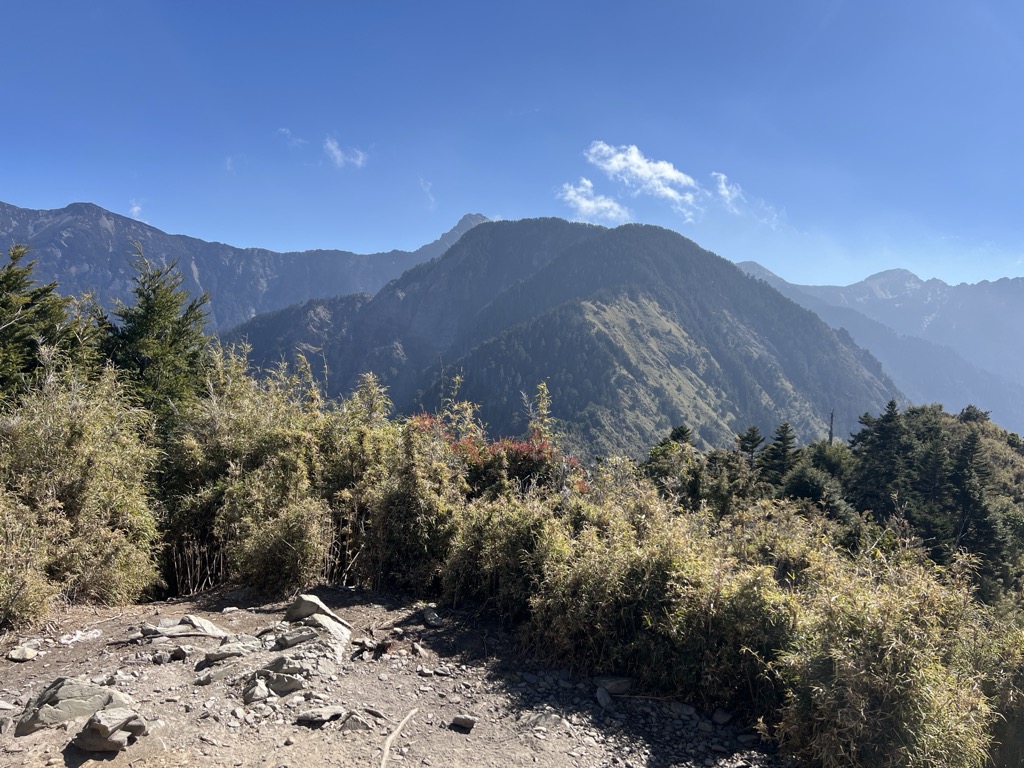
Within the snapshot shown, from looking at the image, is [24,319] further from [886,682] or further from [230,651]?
[886,682]

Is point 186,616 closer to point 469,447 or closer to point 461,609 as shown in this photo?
point 461,609

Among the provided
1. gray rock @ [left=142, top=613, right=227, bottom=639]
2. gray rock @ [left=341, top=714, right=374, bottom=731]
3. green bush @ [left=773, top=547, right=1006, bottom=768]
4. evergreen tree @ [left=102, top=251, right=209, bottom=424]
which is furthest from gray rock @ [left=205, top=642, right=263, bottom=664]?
evergreen tree @ [left=102, top=251, right=209, bottom=424]

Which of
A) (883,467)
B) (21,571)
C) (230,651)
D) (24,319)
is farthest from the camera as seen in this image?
(883,467)

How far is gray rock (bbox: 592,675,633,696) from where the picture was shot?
4953 mm

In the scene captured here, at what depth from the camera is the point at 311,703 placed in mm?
4344

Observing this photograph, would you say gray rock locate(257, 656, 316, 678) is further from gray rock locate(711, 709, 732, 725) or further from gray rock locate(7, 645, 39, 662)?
gray rock locate(711, 709, 732, 725)

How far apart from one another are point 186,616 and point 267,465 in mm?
2641

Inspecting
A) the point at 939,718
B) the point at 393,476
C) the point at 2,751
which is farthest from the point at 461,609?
the point at 939,718

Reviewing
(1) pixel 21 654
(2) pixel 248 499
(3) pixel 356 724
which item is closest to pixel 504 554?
(3) pixel 356 724

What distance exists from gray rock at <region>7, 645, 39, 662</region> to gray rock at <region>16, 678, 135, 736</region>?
0.87 meters

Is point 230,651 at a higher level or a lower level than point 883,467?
higher

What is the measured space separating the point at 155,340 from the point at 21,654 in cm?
1460

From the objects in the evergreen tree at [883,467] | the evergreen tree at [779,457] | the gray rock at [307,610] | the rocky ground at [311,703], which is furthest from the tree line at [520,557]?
the evergreen tree at [883,467]

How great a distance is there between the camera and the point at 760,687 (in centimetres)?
457
